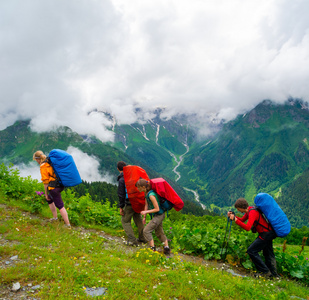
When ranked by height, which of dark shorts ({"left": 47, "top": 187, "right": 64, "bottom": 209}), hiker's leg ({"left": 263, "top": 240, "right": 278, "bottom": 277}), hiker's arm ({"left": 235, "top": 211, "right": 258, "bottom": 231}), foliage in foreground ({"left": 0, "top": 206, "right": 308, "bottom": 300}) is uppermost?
dark shorts ({"left": 47, "top": 187, "right": 64, "bottom": 209})

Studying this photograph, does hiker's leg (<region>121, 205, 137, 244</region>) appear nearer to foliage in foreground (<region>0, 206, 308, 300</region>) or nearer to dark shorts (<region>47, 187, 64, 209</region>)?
foliage in foreground (<region>0, 206, 308, 300</region>)

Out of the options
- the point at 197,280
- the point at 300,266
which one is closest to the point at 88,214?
the point at 197,280

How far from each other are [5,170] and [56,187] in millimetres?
7459

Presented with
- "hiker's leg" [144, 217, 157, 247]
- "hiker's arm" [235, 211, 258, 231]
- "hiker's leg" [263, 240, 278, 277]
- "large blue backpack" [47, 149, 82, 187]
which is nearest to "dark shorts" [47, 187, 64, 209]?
"large blue backpack" [47, 149, 82, 187]

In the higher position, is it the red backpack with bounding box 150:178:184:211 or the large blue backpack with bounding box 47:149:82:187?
the large blue backpack with bounding box 47:149:82:187

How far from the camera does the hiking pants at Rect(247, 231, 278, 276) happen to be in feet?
25.6

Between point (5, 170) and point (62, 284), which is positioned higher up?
point (5, 170)

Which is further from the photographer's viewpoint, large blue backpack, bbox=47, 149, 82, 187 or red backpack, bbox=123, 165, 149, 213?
large blue backpack, bbox=47, 149, 82, 187

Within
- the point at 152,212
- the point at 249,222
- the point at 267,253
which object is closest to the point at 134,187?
the point at 152,212

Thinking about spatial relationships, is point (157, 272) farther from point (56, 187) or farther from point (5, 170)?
point (5, 170)

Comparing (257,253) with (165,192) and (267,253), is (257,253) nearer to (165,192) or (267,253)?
(267,253)

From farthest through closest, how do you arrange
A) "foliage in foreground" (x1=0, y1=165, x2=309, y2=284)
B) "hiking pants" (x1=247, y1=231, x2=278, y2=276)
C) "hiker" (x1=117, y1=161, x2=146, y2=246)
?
"hiker" (x1=117, y1=161, x2=146, y2=246) → "foliage in foreground" (x1=0, y1=165, x2=309, y2=284) → "hiking pants" (x1=247, y1=231, x2=278, y2=276)

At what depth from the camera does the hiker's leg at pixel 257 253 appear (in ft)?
25.7

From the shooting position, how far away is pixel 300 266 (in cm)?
795
